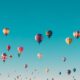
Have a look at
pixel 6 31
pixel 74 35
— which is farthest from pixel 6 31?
pixel 74 35

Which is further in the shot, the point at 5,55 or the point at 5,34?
the point at 5,55

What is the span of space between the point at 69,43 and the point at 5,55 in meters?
20.0

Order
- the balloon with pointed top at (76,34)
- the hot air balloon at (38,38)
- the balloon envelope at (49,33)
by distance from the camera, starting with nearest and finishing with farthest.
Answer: the hot air balloon at (38,38) → the balloon envelope at (49,33) → the balloon with pointed top at (76,34)

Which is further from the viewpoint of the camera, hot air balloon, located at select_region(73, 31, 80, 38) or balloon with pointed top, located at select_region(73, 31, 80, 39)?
hot air balloon, located at select_region(73, 31, 80, 38)

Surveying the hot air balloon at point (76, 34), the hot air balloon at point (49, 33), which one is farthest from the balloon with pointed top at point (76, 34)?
the hot air balloon at point (49, 33)

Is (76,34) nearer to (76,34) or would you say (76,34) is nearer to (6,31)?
(76,34)

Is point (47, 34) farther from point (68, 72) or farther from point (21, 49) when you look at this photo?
point (68, 72)

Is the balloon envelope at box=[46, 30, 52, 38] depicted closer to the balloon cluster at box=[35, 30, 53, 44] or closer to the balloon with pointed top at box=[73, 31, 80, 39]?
the balloon cluster at box=[35, 30, 53, 44]

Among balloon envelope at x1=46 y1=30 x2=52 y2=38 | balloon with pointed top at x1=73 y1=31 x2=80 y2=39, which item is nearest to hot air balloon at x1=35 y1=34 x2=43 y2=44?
balloon envelope at x1=46 y1=30 x2=52 y2=38

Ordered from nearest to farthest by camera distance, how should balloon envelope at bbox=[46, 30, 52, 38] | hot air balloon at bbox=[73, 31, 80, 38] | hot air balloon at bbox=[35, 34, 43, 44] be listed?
hot air balloon at bbox=[35, 34, 43, 44] → balloon envelope at bbox=[46, 30, 52, 38] → hot air balloon at bbox=[73, 31, 80, 38]

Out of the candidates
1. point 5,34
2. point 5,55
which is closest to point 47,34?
point 5,34

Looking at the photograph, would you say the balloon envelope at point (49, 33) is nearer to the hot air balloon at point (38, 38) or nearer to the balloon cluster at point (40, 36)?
the balloon cluster at point (40, 36)

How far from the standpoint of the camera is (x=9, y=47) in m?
116

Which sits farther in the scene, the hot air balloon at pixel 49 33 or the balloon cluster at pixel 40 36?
the hot air balloon at pixel 49 33
